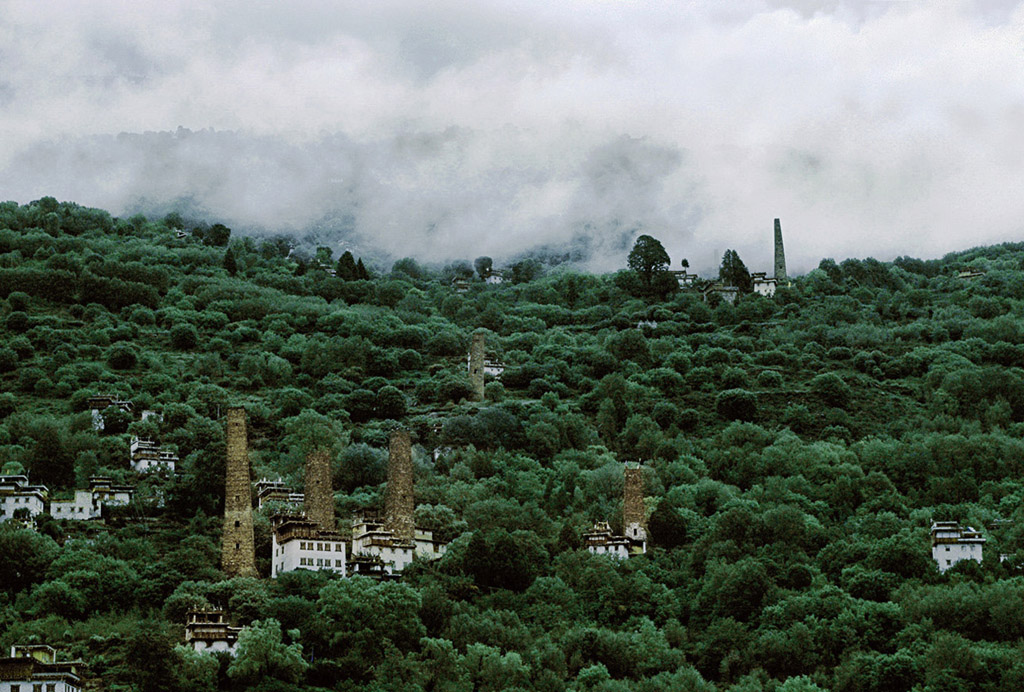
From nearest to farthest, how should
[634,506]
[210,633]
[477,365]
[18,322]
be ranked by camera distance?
[210,633], [634,506], [477,365], [18,322]

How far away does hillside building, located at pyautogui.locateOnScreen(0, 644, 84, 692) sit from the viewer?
46094mm

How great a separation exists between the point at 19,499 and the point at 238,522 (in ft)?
31.0

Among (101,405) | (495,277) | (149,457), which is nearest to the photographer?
(149,457)

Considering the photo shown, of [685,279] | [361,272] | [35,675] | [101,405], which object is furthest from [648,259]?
[35,675]

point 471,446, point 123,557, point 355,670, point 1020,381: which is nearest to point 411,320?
point 471,446

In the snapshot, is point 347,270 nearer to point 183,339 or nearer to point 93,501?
point 183,339

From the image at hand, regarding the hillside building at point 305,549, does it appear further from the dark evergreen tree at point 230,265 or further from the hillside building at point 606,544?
the dark evergreen tree at point 230,265

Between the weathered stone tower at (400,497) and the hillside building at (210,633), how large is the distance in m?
10.9

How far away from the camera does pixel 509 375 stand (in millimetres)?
89000

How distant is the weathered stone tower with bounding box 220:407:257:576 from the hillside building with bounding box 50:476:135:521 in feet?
21.3

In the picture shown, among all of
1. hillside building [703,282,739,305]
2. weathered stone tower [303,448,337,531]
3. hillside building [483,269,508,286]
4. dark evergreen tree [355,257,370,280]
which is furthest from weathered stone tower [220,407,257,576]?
hillside building [483,269,508,286]

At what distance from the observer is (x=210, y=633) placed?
51.1m

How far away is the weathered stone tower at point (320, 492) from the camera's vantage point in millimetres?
61781

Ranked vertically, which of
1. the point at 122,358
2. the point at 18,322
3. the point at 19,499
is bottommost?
the point at 19,499
